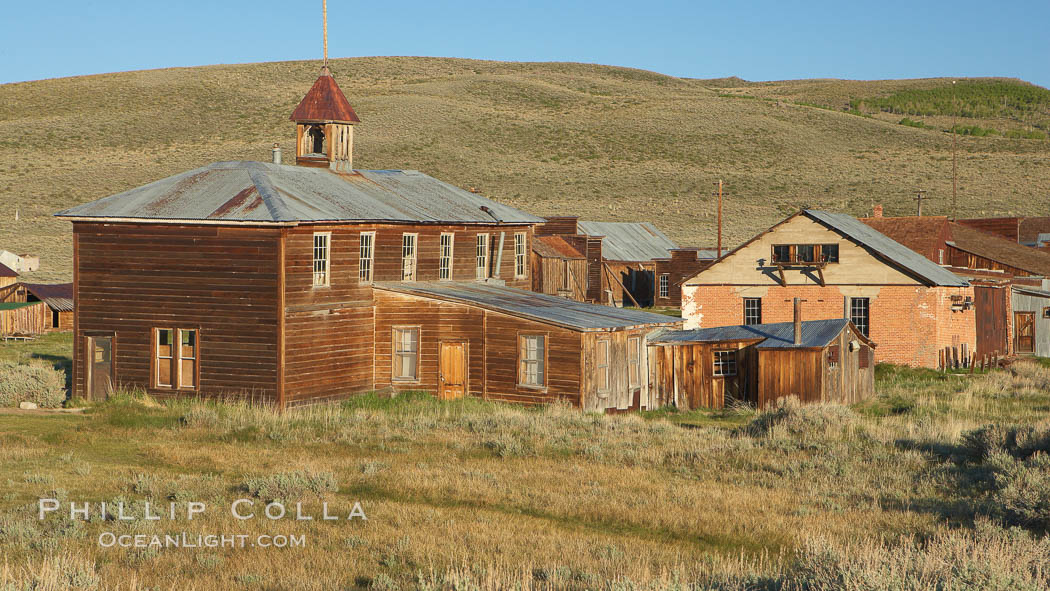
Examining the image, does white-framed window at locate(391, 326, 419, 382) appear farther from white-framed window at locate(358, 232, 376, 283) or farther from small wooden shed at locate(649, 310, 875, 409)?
small wooden shed at locate(649, 310, 875, 409)

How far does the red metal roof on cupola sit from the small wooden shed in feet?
36.2

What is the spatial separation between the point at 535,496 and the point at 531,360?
1071cm

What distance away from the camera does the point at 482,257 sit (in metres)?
32.0

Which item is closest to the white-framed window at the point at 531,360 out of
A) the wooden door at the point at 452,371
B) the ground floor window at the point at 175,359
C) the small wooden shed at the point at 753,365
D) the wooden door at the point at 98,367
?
the wooden door at the point at 452,371

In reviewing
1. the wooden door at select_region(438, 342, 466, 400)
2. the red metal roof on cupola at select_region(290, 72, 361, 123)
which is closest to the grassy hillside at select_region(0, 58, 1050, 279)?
the red metal roof on cupola at select_region(290, 72, 361, 123)

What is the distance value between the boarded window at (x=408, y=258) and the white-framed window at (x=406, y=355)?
199 centimetres

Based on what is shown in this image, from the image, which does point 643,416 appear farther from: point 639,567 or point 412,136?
point 412,136

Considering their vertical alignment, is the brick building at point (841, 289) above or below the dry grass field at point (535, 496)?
above

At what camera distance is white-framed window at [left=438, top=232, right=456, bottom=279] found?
30.2m

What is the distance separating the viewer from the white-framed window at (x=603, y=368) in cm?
2566

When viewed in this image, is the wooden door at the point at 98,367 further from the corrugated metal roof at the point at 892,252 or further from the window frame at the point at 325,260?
the corrugated metal roof at the point at 892,252

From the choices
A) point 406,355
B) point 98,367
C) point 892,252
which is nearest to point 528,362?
point 406,355

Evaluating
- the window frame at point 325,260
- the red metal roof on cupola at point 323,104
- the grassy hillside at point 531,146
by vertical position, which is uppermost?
the grassy hillside at point 531,146

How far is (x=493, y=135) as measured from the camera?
10675cm
